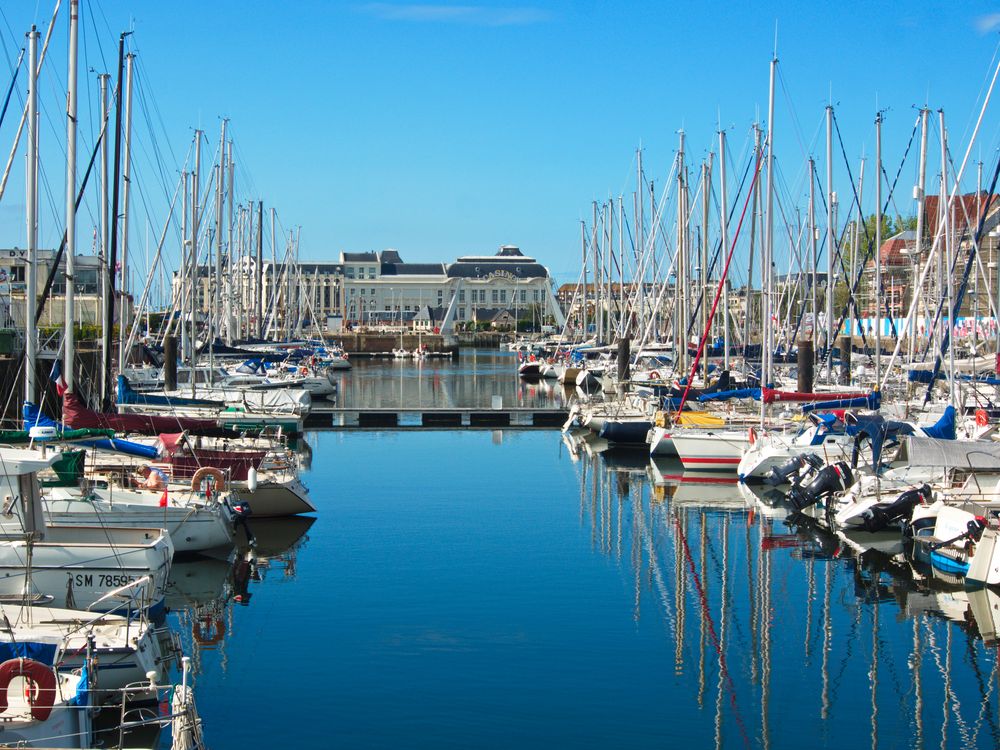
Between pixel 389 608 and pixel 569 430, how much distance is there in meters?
31.0

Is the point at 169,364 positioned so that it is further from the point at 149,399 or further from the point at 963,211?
the point at 963,211

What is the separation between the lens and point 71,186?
2733cm

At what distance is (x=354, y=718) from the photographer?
16156 millimetres

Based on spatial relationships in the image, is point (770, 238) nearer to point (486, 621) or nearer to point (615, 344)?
point (486, 621)

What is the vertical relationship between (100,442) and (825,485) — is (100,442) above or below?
above

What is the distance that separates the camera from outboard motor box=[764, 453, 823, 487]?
31.6m

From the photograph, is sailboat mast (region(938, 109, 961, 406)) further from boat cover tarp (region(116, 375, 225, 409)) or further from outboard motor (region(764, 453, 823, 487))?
boat cover tarp (region(116, 375, 225, 409))

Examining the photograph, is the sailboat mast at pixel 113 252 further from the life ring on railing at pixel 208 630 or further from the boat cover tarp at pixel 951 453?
the boat cover tarp at pixel 951 453

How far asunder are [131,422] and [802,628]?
51.2ft

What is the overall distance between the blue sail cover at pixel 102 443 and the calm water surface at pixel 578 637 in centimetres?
285

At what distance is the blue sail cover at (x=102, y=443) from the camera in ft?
78.5

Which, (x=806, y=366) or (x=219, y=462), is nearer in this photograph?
(x=219, y=462)

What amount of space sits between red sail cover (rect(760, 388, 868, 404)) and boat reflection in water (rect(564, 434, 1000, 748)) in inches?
171

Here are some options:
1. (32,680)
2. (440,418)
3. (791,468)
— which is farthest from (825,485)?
(440,418)
